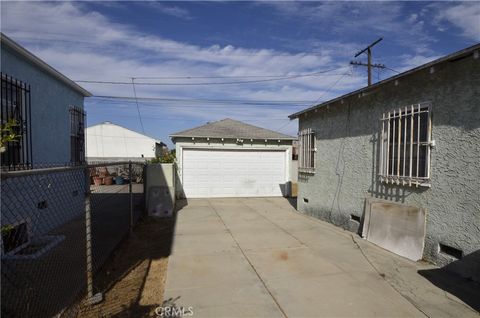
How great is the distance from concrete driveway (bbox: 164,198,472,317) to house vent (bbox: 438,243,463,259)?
1227 millimetres

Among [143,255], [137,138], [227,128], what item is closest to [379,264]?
[143,255]

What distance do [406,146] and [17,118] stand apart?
739cm

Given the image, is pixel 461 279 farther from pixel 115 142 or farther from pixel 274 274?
pixel 115 142

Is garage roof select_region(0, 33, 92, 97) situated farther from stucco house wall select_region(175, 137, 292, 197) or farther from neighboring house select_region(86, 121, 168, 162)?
Result: neighboring house select_region(86, 121, 168, 162)

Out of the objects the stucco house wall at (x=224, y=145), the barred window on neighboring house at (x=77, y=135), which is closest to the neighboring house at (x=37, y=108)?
the barred window on neighboring house at (x=77, y=135)

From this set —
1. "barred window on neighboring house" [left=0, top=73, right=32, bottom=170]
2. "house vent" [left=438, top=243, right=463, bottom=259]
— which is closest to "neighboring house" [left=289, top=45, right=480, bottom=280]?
"house vent" [left=438, top=243, right=463, bottom=259]

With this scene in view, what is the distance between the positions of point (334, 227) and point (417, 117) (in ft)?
12.1

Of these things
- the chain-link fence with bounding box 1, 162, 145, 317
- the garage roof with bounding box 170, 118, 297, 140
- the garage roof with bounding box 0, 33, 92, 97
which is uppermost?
the garage roof with bounding box 0, 33, 92, 97

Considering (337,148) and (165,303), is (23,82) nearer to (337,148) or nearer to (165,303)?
(165,303)

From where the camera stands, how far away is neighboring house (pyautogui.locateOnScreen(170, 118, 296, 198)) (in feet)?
46.4

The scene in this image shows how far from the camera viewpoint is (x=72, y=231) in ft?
23.6

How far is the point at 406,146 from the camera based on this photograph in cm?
628

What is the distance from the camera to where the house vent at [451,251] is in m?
5.02
